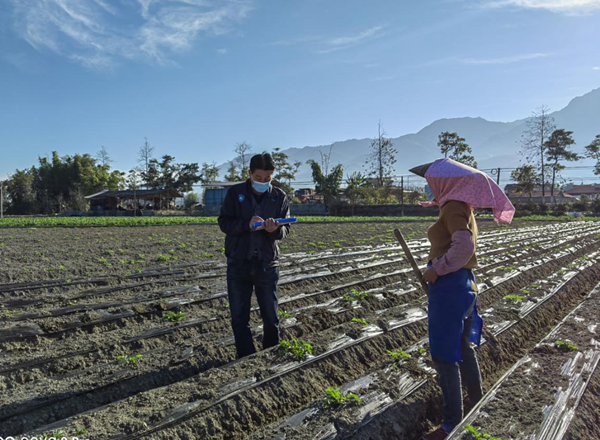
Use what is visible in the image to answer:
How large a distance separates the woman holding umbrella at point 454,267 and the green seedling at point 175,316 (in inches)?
115

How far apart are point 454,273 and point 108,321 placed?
366 centimetres

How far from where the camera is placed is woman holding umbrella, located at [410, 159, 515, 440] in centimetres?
233

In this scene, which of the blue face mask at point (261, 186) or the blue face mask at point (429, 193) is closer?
the blue face mask at point (429, 193)

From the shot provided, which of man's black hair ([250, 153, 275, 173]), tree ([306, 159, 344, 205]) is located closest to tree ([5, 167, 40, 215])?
tree ([306, 159, 344, 205])

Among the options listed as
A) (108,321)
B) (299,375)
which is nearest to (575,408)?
(299,375)

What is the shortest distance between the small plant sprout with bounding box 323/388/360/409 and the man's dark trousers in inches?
35.1

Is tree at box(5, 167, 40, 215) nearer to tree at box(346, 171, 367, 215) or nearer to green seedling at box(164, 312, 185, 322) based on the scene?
tree at box(346, 171, 367, 215)

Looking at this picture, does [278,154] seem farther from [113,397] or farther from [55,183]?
[113,397]

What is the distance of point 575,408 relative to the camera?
2.61m

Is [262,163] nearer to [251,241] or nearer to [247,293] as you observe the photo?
[251,241]

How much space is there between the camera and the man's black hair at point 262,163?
3.19m

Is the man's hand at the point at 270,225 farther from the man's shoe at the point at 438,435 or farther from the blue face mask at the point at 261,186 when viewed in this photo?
the man's shoe at the point at 438,435

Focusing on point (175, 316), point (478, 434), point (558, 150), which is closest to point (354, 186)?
point (558, 150)

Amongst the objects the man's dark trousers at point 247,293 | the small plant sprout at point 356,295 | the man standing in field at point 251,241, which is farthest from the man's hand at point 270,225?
the small plant sprout at point 356,295
